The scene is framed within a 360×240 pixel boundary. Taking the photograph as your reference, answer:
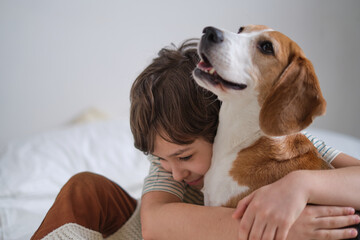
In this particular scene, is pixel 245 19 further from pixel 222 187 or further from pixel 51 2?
pixel 222 187

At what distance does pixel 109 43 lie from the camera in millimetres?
2619

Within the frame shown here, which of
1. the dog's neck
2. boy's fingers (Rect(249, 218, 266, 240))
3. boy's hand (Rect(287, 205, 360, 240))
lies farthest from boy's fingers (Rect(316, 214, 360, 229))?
the dog's neck

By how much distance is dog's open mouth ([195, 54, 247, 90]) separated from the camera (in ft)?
3.00

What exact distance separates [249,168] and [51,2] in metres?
2.11

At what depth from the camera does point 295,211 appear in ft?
2.68

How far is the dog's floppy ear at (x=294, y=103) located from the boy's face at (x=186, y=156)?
297 mm

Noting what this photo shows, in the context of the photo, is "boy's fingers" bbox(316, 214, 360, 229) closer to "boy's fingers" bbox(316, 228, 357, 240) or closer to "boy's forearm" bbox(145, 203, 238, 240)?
"boy's fingers" bbox(316, 228, 357, 240)

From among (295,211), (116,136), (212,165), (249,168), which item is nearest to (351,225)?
Result: (295,211)

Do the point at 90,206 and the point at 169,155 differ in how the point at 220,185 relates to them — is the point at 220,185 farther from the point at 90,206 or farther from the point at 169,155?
the point at 90,206

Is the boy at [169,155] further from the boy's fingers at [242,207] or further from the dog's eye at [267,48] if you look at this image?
the dog's eye at [267,48]

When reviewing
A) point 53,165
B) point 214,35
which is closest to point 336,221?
point 214,35

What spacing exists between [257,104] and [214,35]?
23cm

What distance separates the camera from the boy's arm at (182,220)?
949mm

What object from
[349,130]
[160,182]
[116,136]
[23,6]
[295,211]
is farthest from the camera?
[349,130]
